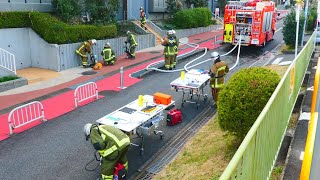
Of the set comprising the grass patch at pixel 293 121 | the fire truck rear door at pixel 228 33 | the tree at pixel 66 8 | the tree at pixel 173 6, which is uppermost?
the tree at pixel 173 6

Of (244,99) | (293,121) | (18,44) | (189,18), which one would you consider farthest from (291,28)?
(244,99)

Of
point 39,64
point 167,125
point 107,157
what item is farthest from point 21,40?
point 107,157

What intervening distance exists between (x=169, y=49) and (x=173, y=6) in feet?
51.5

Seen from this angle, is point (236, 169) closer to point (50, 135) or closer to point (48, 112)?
point (50, 135)

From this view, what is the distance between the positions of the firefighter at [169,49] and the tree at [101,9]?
6.12 m

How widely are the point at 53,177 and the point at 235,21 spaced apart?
17.4 meters

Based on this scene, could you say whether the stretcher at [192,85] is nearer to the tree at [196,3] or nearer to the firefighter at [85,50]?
the firefighter at [85,50]

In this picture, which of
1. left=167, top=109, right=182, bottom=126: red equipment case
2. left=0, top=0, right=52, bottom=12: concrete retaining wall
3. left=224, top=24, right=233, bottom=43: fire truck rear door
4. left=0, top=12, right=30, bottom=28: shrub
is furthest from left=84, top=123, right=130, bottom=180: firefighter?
left=224, top=24, right=233, bottom=43: fire truck rear door

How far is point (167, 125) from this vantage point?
10.1m

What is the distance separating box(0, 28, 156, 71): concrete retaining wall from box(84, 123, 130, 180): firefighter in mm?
11340

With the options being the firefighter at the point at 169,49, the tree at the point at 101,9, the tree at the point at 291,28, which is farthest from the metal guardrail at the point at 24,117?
Result: the tree at the point at 291,28

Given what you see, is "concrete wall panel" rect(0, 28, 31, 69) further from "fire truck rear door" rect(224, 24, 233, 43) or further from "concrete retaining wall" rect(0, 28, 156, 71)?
"fire truck rear door" rect(224, 24, 233, 43)

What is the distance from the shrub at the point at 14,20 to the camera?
1628 cm

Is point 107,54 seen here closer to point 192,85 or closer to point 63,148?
point 192,85
